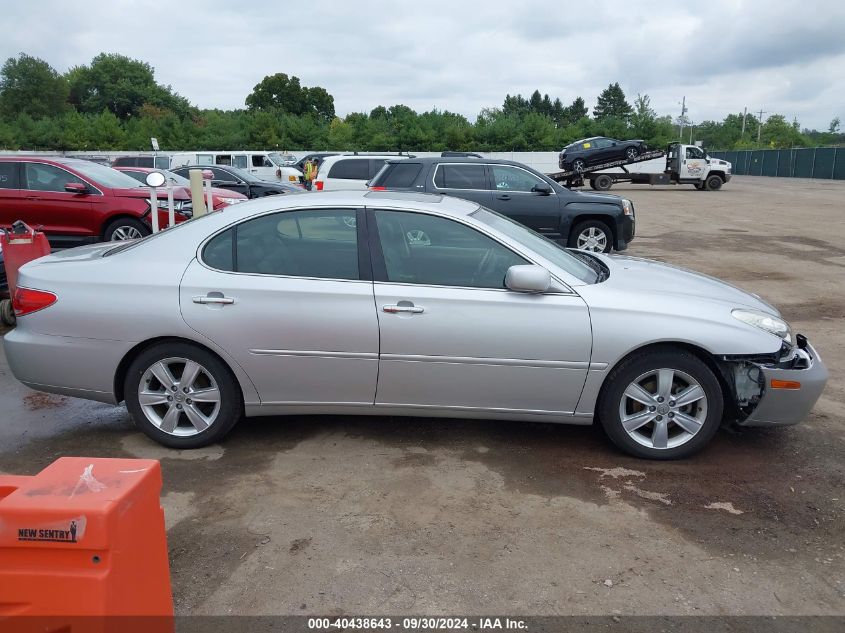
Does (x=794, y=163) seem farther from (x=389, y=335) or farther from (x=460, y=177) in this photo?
(x=389, y=335)

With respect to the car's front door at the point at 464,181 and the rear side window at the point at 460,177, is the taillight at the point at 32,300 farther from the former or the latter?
the rear side window at the point at 460,177

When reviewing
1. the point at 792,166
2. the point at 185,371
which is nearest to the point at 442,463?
the point at 185,371

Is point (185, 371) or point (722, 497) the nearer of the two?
point (722, 497)

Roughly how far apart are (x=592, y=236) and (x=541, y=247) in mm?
7246

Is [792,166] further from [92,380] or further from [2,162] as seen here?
[92,380]

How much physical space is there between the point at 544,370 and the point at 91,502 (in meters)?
2.73

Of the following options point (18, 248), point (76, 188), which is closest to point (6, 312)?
point (18, 248)

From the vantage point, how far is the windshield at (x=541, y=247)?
14.6 ft

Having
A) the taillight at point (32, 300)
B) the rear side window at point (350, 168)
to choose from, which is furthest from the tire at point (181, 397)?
the rear side window at point (350, 168)

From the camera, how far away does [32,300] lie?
441 centimetres

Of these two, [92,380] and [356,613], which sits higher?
[92,380]

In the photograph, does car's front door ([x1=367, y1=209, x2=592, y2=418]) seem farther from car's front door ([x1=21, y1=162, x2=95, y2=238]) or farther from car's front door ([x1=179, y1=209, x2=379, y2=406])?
car's front door ([x1=21, y1=162, x2=95, y2=238])

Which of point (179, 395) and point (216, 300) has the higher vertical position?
point (216, 300)

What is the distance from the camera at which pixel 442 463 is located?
4.22 meters
